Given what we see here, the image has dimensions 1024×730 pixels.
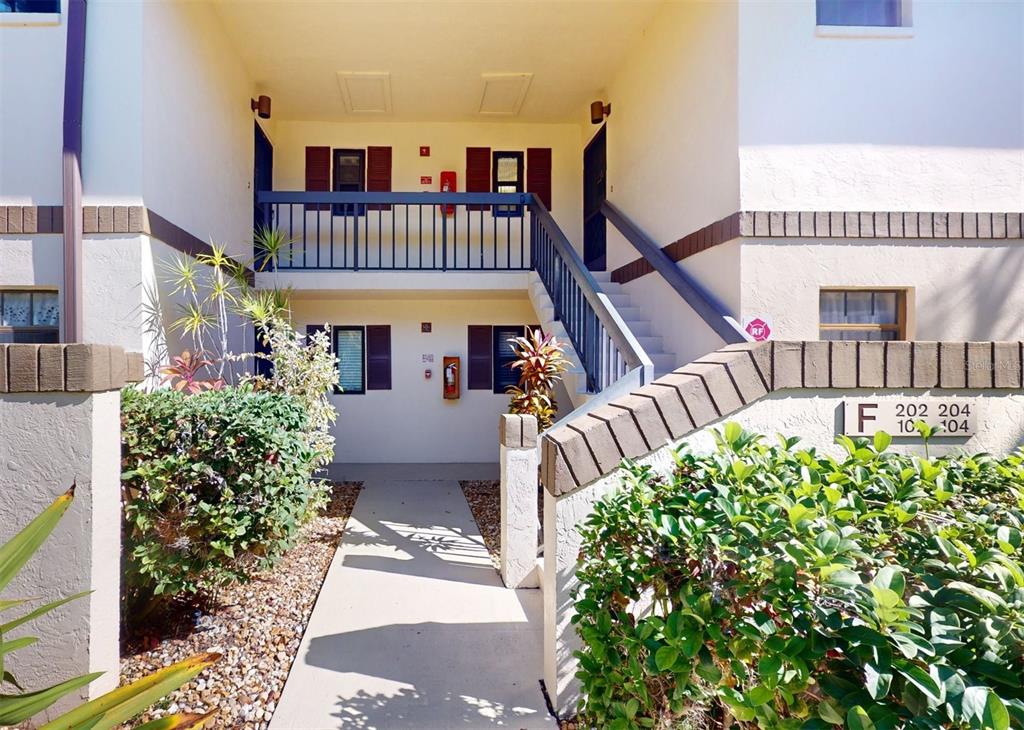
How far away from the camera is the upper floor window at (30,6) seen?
17.5 ft

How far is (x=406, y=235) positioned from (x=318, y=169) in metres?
2.23

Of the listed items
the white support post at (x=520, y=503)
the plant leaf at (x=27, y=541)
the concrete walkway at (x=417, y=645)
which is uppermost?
the plant leaf at (x=27, y=541)

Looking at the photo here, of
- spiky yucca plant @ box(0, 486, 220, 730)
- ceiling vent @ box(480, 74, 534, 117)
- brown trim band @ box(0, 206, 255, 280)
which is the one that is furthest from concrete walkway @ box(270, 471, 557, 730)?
ceiling vent @ box(480, 74, 534, 117)

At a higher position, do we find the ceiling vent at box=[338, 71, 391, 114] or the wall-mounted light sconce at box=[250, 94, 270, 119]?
the ceiling vent at box=[338, 71, 391, 114]

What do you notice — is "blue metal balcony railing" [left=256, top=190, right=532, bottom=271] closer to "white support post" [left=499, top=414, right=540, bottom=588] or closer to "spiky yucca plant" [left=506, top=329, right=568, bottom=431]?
"spiky yucca plant" [left=506, top=329, right=568, bottom=431]

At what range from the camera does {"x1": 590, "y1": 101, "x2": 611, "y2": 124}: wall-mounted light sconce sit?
8.73 meters

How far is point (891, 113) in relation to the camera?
5.31 m

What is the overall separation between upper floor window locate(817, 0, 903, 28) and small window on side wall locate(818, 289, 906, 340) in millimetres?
2663

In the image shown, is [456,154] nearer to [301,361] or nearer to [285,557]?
[301,361]

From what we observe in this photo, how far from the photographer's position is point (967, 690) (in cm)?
106

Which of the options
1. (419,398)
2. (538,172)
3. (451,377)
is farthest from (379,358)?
(538,172)

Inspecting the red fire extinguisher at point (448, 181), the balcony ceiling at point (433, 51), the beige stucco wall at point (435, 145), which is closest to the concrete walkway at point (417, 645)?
the balcony ceiling at point (433, 51)

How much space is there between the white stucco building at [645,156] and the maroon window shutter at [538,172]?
1871 millimetres

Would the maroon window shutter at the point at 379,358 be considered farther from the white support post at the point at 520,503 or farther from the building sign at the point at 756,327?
the building sign at the point at 756,327
